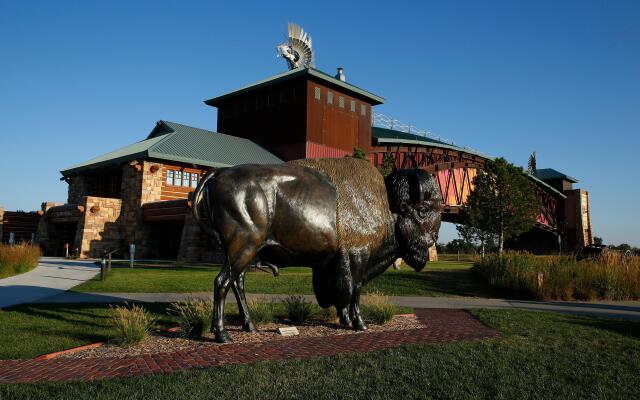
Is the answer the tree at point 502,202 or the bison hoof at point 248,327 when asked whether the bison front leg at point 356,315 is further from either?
the tree at point 502,202

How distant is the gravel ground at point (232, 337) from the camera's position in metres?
6.01

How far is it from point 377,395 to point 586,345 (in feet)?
13.2

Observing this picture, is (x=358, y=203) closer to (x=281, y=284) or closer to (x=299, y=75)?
(x=281, y=284)

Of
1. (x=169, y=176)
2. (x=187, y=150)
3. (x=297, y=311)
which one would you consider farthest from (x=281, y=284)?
(x=187, y=150)

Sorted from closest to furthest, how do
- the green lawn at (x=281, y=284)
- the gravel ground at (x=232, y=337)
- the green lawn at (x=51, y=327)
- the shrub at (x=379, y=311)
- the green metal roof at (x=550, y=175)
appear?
the gravel ground at (x=232, y=337), the green lawn at (x=51, y=327), the shrub at (x=379, y=311), the green lawn at (x=281, y=284), the green metal roof at (x=550, y=175)

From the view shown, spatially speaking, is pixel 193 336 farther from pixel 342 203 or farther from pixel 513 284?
pixel 513 284

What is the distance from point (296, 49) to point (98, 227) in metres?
27.9

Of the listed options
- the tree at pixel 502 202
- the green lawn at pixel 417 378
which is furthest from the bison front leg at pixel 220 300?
the tree at pixel 502 202

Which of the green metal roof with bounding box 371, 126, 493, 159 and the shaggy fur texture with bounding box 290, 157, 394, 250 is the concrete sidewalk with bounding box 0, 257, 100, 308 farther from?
the green metal roof with bounding box 371, 126, 493, 159

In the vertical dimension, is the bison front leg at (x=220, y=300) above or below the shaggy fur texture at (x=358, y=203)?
below

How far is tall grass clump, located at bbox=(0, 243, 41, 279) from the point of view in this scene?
17.7 m

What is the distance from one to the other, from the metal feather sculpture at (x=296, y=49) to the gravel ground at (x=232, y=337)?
42.5 meters

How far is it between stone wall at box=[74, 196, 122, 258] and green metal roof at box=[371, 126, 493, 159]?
78.7 feet

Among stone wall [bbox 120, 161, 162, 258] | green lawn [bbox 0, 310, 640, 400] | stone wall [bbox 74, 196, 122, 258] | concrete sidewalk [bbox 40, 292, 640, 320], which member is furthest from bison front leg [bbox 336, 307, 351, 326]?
stone wall [bbox 74, 196, 122, 258]
